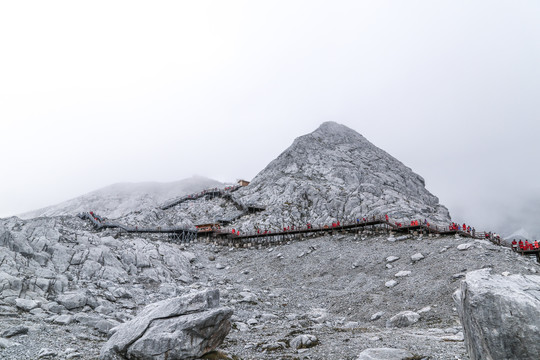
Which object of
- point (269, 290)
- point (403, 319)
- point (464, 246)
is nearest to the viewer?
point (403, 319)

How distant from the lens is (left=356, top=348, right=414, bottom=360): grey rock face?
14742 mm

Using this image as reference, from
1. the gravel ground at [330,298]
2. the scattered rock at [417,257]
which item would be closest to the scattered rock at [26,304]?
the gravel ground at [330,298]

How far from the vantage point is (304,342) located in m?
19.6

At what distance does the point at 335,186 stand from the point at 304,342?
7271cm

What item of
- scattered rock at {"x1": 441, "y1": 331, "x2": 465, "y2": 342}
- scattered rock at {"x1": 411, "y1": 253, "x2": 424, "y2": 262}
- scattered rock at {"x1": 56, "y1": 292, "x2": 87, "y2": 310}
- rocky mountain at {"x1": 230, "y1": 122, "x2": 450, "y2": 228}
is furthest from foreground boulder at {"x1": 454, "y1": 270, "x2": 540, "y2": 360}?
rocky mountain at {"x1": 230, "y1": 122, "x2": 450, "y2": 228}

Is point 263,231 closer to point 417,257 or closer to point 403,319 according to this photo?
point 417,257

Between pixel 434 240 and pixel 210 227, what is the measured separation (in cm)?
4552

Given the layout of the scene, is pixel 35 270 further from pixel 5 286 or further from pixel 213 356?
pixel 213 356

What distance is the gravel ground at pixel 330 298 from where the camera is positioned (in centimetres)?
1817

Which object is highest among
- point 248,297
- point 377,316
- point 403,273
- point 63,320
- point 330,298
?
point 63,320

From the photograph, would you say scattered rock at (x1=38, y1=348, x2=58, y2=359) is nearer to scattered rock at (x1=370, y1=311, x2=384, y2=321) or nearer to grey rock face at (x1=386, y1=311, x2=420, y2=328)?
grey rock face at (x1=386, y1=311, x2=420, y2=328)

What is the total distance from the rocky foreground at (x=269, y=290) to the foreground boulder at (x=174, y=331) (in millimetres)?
2073

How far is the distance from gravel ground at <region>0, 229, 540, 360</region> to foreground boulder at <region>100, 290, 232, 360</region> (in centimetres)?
185

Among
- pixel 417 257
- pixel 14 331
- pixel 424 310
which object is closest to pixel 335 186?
pixel 417 257
